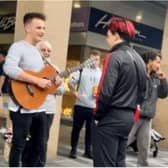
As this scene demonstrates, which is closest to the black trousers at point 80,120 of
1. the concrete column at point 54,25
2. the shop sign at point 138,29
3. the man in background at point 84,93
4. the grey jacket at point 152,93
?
the man in background at point 84,93

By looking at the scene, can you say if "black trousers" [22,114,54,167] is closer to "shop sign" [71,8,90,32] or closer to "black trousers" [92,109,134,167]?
"black trousers" [92,109,134,167]

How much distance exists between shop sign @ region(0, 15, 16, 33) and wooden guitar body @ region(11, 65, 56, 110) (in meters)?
9.90

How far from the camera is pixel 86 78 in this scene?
344 inches

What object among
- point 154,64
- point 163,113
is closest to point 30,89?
point 154,64

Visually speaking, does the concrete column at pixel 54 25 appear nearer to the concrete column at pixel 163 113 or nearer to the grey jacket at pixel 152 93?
the grey jacket at pixel 152 93

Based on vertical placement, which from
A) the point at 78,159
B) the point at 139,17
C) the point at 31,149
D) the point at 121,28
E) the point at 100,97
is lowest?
the point at 78,159

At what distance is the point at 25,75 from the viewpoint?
5332 mm

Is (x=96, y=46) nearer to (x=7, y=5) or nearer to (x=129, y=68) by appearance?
(x=7, y=5)

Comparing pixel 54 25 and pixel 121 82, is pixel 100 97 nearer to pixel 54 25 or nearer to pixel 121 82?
→ pixel 121 82

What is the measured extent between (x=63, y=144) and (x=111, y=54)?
576cm

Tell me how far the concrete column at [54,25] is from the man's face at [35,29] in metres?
2.51

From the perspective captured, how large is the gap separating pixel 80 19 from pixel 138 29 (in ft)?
7.31

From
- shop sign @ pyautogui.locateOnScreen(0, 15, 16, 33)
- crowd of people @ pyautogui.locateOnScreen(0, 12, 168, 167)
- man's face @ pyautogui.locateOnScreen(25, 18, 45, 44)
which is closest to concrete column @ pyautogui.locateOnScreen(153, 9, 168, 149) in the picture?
shop sign @ pyautogui.locateOnScreen(0, 15, 16, 33)

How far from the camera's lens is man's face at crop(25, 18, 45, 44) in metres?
5.56
